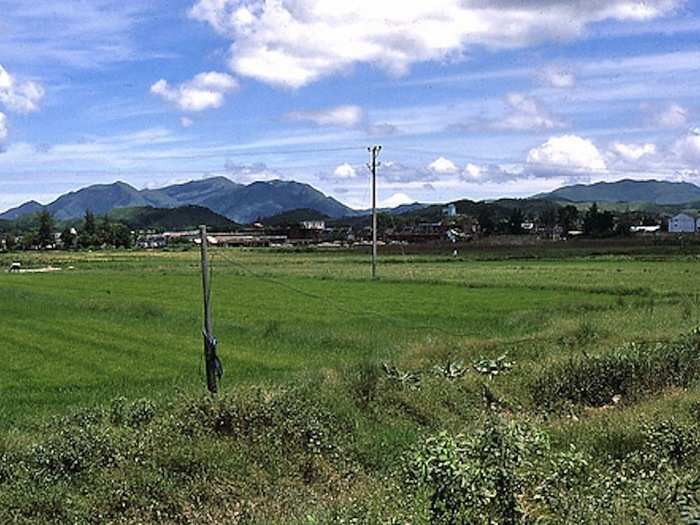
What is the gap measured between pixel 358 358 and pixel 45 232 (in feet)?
370

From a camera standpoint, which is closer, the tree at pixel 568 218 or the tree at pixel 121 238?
the tree at pixel 568 218

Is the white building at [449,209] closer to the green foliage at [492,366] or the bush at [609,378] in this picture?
the green foliage at [492,366]

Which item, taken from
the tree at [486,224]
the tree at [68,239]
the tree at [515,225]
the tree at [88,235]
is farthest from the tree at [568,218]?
the tree at [68,239]

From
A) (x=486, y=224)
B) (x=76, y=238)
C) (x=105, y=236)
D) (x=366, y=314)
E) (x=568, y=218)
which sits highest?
(x=568, y=218)

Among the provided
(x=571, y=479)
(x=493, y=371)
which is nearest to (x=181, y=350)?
(x=493, y=371)

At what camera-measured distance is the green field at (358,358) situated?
9.14 m

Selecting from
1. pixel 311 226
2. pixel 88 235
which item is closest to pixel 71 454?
pixel 311 226

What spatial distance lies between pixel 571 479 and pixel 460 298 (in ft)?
75.2

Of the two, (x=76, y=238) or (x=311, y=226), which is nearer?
(x=311, y=226)

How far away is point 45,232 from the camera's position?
120 meters

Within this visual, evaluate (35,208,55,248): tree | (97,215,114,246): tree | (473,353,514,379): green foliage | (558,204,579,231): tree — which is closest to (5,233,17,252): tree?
(35,208,55,248): tree

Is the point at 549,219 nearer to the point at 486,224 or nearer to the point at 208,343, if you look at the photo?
the point at 486,224

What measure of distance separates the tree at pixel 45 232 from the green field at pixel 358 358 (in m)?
84.5

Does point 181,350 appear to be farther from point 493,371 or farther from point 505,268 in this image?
point 505,268
